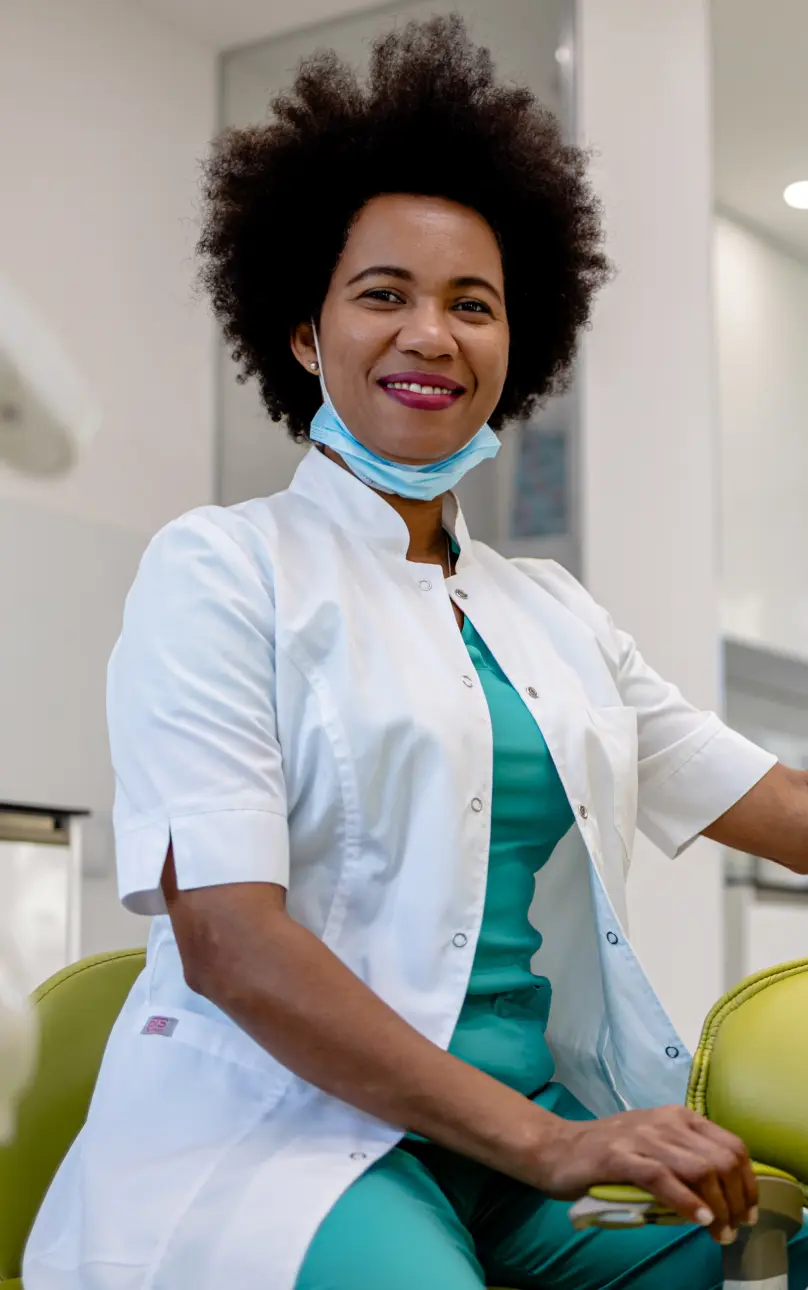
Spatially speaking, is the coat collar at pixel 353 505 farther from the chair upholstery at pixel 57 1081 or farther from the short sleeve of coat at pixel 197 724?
the chair upholstery at pixel 57 1081

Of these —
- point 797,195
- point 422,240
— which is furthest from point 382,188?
point 797,195

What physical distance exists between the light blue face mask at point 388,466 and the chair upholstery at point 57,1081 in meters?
0.49

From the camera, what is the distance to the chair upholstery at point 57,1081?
1226 mm

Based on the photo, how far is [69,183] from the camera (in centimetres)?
336

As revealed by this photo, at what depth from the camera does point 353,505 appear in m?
1.35

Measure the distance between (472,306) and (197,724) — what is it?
20.9 inches

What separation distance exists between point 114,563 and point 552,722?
2.20 metres

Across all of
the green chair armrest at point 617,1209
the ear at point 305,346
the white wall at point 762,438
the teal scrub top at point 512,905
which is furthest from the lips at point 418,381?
the white wall at point 762,438

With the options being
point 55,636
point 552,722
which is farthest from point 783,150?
point 552,722

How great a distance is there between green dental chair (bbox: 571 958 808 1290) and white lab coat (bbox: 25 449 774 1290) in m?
0.18

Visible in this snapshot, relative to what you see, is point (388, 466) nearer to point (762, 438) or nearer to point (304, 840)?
point (304, 840)

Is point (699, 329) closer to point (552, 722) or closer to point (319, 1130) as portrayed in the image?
point (552, 722)

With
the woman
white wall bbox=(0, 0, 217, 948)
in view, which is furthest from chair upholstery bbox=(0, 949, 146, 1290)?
white wall bbox=(0, 0, 217, 948)

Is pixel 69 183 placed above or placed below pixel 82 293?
above
